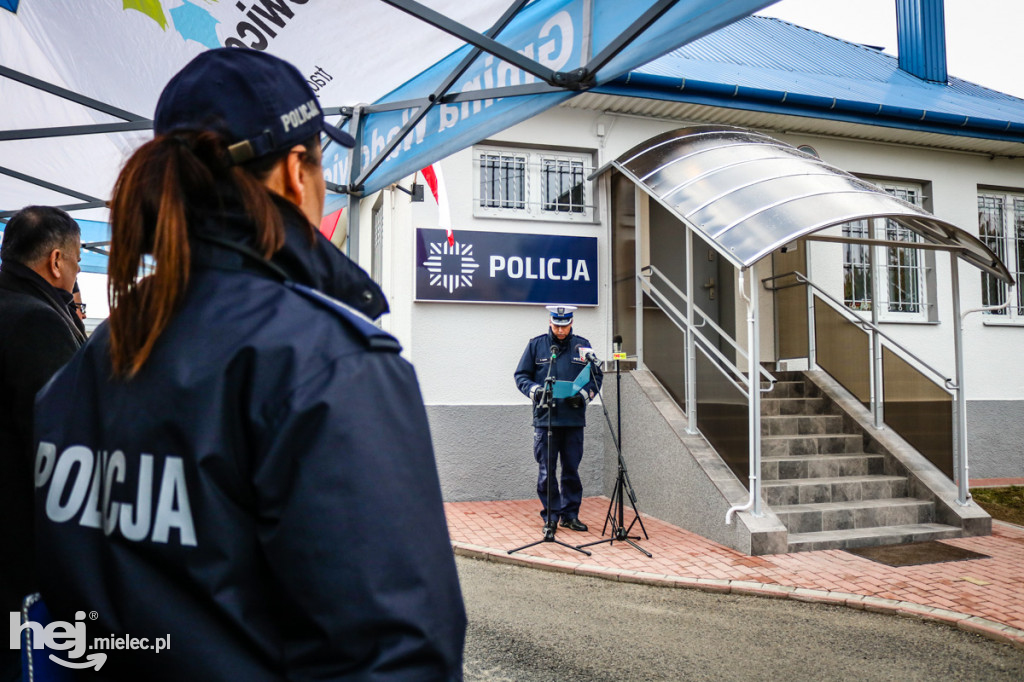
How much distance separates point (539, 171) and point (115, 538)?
30.4 ft

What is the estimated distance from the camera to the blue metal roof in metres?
9.84

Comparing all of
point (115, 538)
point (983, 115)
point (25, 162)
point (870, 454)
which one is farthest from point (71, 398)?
point (983, 115)

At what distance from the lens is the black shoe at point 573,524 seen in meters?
7.66

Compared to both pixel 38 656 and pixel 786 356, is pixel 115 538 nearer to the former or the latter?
pixel 38 656

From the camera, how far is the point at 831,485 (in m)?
7.91

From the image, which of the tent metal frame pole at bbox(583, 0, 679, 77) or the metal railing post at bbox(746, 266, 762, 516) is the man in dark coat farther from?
the metal railing post at bbox(746, 266, 762, 516)

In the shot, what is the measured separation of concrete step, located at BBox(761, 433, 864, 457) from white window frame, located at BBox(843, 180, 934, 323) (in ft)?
9.27

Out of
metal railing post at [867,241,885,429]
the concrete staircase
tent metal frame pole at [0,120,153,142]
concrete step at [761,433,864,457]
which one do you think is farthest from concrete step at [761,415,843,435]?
tent metal frame pole at [0,120,153,142]

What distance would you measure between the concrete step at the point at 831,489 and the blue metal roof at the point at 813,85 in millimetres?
4627

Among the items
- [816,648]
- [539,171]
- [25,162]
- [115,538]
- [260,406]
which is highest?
[539,171]

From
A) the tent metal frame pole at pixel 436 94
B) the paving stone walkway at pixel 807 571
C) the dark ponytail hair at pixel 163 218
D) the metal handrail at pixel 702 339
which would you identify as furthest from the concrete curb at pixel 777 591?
the dark ponytail hair at pixel 163 218

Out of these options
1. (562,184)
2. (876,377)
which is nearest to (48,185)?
→ (562,184)

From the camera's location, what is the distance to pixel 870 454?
869 cm

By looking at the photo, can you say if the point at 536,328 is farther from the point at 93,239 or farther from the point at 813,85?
the point at 813,85
